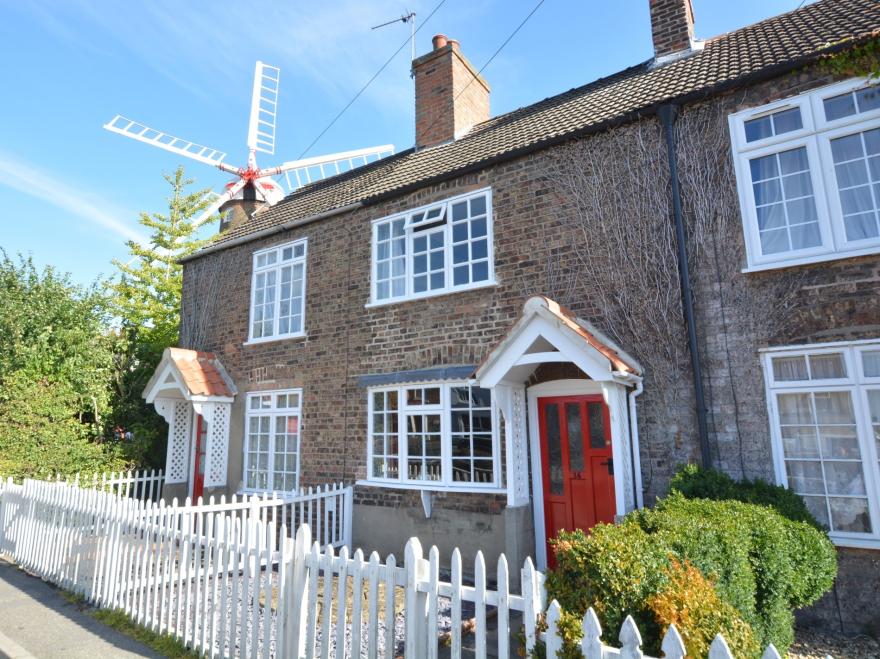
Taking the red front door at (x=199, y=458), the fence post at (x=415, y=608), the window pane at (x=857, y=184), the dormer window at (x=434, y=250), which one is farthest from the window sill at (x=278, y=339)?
the window pane at (x=857, y=184)

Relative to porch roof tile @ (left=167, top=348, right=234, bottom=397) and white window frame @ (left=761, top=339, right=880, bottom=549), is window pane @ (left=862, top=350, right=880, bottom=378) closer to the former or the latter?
white window frame @ (left=761, top=339, right=880, bottom=549)

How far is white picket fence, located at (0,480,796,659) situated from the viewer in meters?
3.64

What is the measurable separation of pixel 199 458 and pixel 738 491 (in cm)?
1231

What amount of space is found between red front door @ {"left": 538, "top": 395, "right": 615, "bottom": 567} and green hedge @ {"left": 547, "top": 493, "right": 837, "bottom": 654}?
7.37 ft

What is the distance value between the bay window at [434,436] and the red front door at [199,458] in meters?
5.59

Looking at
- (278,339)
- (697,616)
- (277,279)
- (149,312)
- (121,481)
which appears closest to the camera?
(697,616)

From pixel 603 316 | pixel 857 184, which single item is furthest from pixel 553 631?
pixel 857 184

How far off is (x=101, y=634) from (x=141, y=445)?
966 centimetres

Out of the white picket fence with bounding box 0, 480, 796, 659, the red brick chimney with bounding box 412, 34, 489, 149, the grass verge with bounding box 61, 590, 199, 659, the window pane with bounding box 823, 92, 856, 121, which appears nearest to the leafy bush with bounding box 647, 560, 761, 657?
the white picket fence with bounding box 0, 480, 796, 659

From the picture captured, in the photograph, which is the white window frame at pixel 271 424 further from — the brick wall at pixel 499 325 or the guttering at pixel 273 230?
the guttering at pixel 273 230

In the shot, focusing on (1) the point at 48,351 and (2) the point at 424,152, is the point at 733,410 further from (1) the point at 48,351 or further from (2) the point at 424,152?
(1) the point at 48,351

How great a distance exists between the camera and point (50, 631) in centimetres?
589

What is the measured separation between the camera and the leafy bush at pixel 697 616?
2.90m

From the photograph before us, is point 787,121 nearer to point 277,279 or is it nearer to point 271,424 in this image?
point 277,279
